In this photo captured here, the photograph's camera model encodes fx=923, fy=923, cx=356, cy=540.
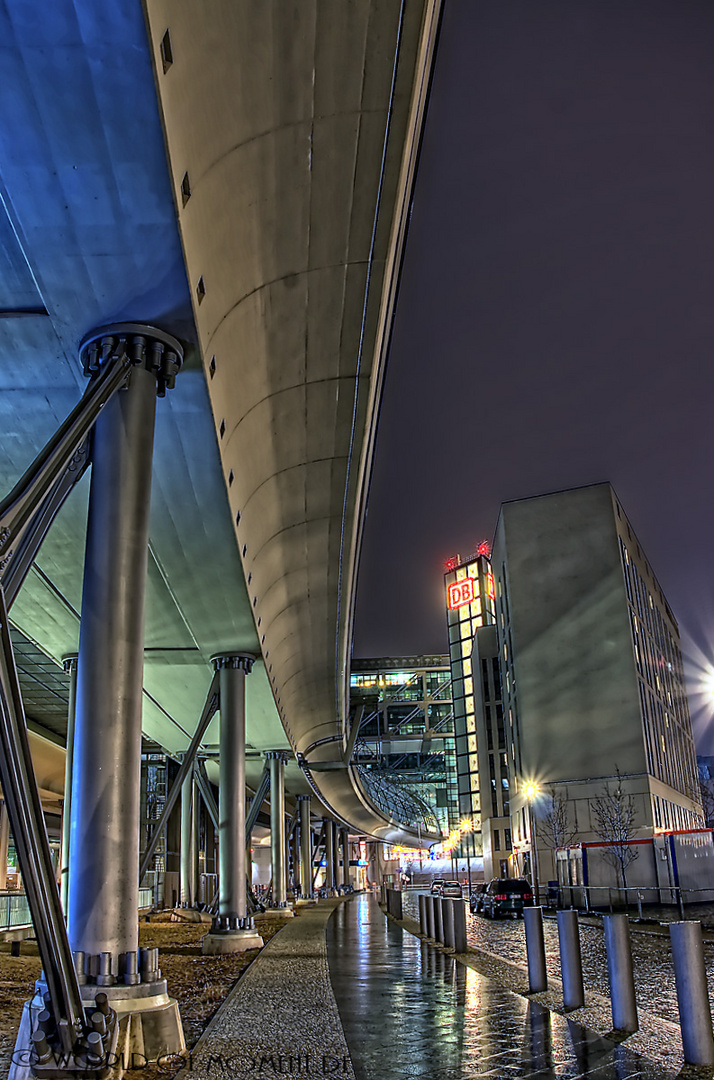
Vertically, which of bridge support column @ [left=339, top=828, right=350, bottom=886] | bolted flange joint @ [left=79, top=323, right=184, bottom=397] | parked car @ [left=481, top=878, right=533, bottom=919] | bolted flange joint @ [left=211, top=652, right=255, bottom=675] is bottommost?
bridge support column @ [left=339, top=828, right=350, bottom=886]

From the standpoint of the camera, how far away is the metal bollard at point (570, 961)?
8727 mm

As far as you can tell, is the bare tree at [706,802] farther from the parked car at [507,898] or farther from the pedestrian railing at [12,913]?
the pedestrian railing at [12,913]

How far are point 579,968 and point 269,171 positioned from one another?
787 centimetres

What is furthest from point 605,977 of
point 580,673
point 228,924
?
point 580,673

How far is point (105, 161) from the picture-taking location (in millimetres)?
6402

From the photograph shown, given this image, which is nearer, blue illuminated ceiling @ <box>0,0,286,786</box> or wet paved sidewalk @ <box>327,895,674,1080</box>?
blue illuminated ceiling @ <box>0,0,286,786</box>

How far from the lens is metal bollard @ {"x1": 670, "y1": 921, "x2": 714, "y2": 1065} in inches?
246

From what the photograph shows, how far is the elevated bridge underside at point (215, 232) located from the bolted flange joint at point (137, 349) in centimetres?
12

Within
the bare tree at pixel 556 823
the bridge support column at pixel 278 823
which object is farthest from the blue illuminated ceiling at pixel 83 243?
the bare tree at pixel 556 823

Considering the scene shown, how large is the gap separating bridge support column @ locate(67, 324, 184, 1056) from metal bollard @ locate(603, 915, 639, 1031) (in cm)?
349

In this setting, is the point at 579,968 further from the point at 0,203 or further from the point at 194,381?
the point at 0,203

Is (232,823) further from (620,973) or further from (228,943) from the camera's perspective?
(620,973)

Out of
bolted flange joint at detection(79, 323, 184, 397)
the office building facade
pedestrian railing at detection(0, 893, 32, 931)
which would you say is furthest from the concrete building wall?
bolted flange joint at detection(79, 323, 184, 397)

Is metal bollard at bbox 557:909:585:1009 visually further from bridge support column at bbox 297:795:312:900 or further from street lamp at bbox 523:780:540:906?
bridge support column at bbox 297:795:312:900
